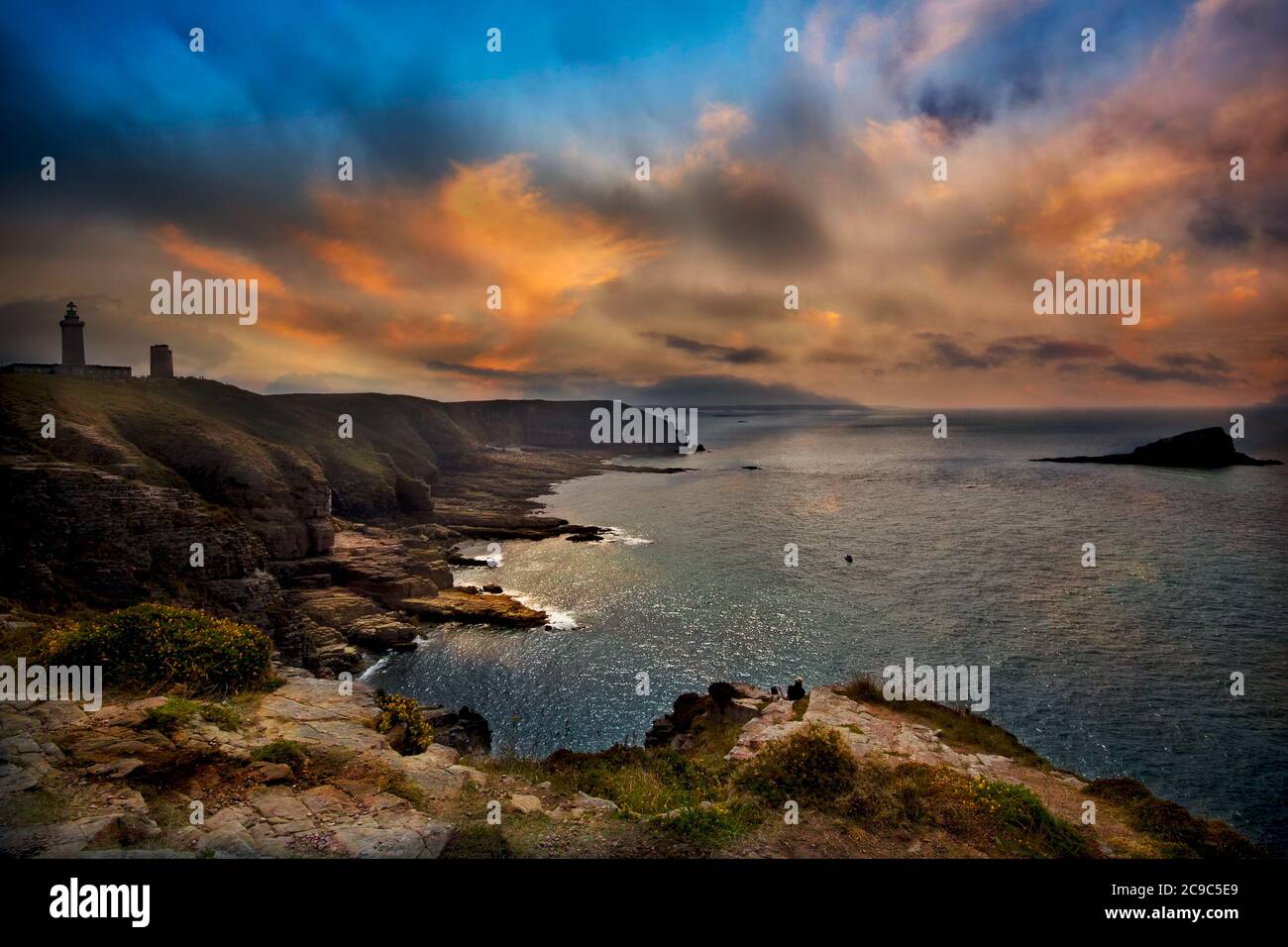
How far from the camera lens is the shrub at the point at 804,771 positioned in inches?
471

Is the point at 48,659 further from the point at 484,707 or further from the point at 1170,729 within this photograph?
the point at 1170,729

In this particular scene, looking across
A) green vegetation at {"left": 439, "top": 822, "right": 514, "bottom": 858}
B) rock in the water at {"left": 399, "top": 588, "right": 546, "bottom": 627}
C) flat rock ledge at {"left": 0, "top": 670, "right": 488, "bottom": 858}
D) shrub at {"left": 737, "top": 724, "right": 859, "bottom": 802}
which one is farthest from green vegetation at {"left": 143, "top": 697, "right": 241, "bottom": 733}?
rock in the water at {"left": 399, "top": 588, "right": 546, "bottom": 627}

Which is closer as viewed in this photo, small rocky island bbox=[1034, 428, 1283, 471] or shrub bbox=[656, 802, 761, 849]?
shrub bbox=[656, 802, 761, 849]

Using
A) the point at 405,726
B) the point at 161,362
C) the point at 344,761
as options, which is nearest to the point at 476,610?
the point at 405,726

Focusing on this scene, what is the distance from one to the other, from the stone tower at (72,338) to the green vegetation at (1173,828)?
219ft

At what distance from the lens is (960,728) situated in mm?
21531

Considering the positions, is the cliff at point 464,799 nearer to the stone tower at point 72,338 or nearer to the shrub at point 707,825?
the shrub at point 707,825

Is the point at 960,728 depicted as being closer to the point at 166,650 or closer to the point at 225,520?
the point at 166,650

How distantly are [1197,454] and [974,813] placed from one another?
6027 inches

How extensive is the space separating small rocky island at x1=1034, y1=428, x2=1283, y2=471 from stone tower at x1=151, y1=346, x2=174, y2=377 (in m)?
177

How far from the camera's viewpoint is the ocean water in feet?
90.6

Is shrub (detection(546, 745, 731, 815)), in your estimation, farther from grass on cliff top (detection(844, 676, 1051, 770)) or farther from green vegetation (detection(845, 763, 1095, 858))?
grass on cliff top (detection(844, 676, 1051, 770))

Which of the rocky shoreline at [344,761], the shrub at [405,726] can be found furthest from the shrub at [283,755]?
the shrub at [405,726]
